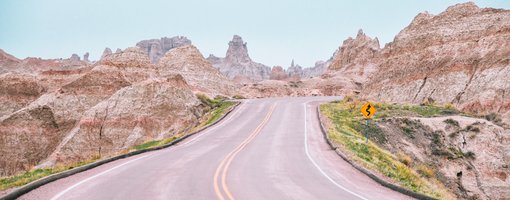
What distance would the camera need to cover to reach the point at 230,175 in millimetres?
12211

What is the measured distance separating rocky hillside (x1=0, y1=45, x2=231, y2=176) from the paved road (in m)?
18.7

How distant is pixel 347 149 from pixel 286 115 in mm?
15489

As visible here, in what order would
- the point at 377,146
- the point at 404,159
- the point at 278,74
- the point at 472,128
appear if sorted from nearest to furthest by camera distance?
1. the point at 404,159
2. the point at 377,146
3. the point at 472,128
4. the point at 278,74

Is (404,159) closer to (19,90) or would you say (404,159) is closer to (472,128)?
(472,128)

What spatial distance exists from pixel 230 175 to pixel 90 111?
111 feet

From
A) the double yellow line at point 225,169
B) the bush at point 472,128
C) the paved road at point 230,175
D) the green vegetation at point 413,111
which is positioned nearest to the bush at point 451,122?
the bush at point 472,128

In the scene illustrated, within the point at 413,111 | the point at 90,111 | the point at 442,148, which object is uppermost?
the point at 90,111

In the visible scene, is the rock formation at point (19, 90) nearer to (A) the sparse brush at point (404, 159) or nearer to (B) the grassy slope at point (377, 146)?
(B) the grassy slope at point (377, 146)

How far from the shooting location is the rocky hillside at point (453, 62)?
30844 millimetres

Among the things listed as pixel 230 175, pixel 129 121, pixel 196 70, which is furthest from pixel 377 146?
pixel 196 70

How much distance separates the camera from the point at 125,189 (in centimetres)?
1014

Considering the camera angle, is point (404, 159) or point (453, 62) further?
point (453, 62)

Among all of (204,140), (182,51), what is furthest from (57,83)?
(204,140)

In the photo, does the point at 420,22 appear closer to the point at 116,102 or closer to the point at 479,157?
the point at 479,157
